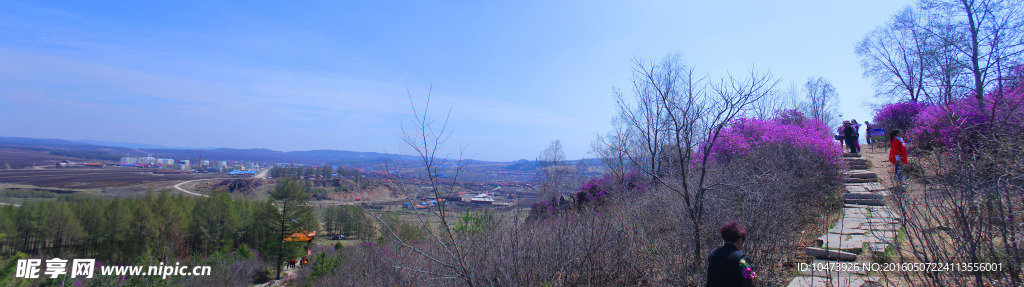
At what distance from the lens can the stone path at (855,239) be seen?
11.3 feet

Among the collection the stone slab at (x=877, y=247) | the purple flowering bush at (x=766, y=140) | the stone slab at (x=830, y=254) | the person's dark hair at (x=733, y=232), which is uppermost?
the purple flowering bush at (x=766, y=140)

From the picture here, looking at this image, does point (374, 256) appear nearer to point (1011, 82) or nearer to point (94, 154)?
point (1011, 82)

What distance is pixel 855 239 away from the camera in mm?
4645

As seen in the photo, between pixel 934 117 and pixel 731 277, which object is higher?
pixel 934 117

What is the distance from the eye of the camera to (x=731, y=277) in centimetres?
273

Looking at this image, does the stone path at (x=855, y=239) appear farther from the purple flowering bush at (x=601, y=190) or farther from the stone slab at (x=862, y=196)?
the purple flowering bush at (x=601, y=190)

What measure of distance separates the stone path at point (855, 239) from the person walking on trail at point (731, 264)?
0.46m

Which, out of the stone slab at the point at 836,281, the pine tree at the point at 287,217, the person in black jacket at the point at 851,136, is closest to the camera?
the stone slab at the point at 836,281

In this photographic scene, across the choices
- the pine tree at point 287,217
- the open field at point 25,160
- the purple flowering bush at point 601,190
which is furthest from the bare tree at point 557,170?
the open field at point 25,160

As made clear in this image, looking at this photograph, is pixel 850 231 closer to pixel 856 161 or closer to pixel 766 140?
pixel 766 140

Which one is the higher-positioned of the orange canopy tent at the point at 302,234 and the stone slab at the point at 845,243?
the stone slab at the point at 845,243

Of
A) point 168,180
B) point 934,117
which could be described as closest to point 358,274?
point 934,117

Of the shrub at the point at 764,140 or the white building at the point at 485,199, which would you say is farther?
the shrub at the point at 764,140

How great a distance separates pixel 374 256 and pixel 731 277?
658 centimetres
